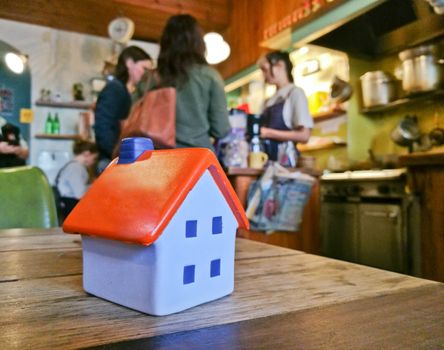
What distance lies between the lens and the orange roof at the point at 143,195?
1.27 feet

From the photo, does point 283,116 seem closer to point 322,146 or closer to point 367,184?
point 367,184

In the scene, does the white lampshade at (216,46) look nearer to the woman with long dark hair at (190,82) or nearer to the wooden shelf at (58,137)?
the wooden shelf at (58,137)

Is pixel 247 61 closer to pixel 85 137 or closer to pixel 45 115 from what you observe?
pixel 85 137

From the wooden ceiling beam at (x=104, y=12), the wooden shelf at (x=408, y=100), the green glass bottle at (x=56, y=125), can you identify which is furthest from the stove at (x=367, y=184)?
the green glass bottle at (x=56, y=125)

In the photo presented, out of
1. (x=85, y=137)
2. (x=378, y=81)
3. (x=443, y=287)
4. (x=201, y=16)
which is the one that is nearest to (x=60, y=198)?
(x=85, y=137)

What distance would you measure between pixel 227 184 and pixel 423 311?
251mm

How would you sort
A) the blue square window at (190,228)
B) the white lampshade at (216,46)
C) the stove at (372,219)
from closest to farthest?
the blue square window at (190,228) < the stove at (372,219) < the white lampshade at (216,46)

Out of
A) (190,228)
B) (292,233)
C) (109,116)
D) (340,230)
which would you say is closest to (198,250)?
(190,228)

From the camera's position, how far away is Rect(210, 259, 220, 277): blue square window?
45 centimetres

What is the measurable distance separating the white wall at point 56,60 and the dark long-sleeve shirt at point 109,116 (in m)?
2.54

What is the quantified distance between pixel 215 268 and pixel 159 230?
11cm

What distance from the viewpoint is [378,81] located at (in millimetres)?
2967

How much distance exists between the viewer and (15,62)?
13.7 ft

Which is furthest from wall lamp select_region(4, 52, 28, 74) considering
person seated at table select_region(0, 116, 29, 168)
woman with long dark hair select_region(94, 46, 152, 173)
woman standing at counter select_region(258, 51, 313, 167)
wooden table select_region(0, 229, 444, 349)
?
wooden table select_region(0, 229, 444, 349)
